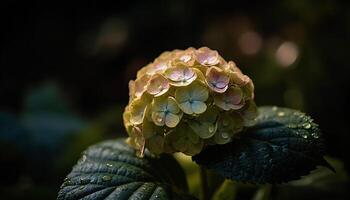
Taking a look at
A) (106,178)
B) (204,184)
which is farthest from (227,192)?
(106,178)

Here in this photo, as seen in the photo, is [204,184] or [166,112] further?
[204,184]

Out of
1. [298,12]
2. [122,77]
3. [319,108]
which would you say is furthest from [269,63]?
[122,77]

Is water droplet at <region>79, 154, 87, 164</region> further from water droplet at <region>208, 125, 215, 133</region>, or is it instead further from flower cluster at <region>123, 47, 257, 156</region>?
water droplet at <region>208, 125, 215, 133</region>

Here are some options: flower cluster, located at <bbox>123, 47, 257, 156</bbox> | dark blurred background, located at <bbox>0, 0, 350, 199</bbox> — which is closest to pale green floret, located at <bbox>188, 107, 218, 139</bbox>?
flower cluster, located at <bbox>123, 47, 257, 156</bbox>

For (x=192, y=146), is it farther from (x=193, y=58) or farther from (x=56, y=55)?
(x=56, y=55)

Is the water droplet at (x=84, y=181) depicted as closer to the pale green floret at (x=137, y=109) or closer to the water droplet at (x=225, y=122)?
the pale green floret at (x=137, y=109)

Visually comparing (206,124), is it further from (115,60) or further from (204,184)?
(115,60)
